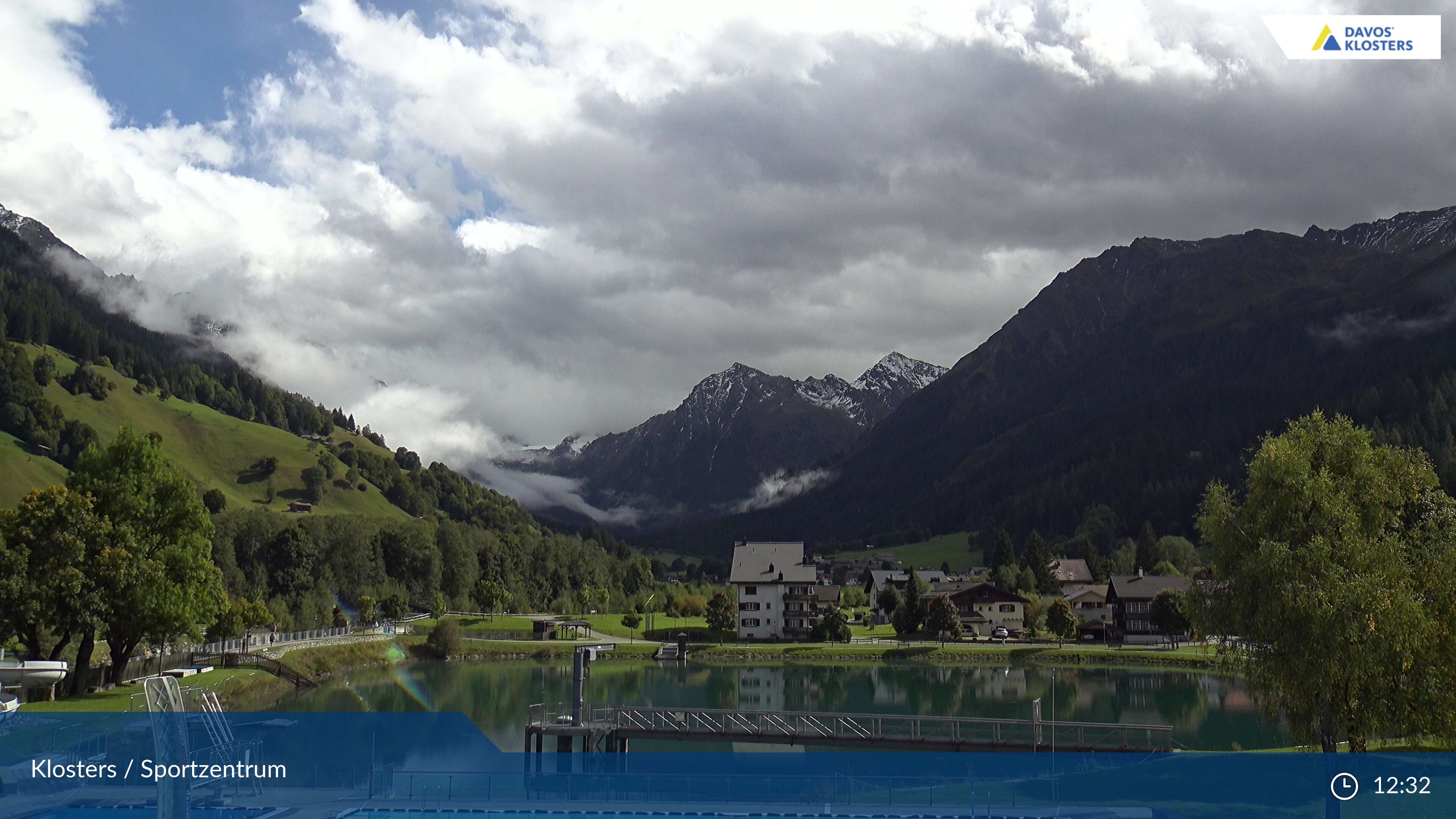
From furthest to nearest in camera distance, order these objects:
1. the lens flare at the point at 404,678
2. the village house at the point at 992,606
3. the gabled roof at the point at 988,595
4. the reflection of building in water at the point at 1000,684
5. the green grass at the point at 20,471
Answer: the green grass at the point at 20,471 < the gabled roof at the point at 988,595 < the village house at the point at 992,606 < the lens flare at the point at 404,678 < the reflection of building in water at the point at 1000,684

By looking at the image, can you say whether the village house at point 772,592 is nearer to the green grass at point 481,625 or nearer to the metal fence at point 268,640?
the green grass at point 481,625

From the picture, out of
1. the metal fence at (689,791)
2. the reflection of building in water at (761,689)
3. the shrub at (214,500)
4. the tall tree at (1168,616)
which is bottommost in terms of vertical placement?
the reflection of building in water at (761,689)

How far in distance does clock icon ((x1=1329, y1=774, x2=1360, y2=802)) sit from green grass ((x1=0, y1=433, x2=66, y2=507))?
147m

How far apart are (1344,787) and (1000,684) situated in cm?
5442

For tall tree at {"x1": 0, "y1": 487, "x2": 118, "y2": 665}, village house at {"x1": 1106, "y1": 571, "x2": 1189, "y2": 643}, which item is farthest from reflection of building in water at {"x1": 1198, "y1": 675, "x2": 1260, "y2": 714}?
tall tree at {"x1": 0, "y1": 487, "x2": 118, "y2": 665}

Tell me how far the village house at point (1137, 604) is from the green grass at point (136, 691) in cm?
9090

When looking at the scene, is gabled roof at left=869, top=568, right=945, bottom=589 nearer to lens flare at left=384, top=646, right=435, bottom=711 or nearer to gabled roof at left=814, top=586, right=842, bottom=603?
gabled roof at left=814, top=586, right=842, bottom=603

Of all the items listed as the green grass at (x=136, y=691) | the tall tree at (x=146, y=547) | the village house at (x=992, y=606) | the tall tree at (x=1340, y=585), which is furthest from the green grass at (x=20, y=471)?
the tall tree at (x=1340, y=585)

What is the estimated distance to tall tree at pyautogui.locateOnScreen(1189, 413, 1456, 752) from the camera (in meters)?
27.8

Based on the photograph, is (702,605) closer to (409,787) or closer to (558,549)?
(558,549)

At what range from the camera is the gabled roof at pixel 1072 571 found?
16450 cm

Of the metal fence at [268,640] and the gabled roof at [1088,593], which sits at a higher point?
the gabled roof at [1088,593]

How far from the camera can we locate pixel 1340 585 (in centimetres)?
2775

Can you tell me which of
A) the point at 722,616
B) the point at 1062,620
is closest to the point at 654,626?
the point at 722,616
